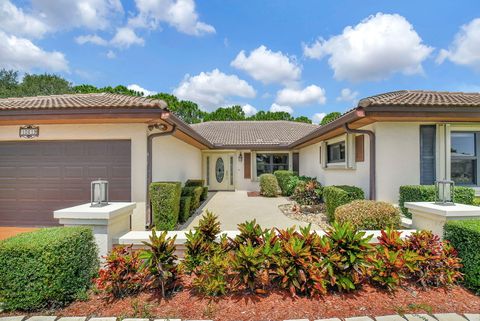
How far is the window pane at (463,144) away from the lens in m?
6.50

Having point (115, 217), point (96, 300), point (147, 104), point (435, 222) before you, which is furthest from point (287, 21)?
point (96, 300)

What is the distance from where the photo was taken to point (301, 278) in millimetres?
2896

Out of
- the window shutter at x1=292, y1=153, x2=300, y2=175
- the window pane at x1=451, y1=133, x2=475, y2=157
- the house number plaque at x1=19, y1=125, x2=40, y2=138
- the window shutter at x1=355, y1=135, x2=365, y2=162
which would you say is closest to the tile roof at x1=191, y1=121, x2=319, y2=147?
the window shutter at x1=292, y1=153, x2=300, y2=175

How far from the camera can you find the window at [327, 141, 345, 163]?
8.74 m

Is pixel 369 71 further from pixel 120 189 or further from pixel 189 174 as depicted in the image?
pixel 120 189

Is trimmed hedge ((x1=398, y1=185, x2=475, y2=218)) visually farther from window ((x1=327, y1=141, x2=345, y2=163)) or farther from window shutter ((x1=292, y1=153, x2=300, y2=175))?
window shutter ((x1=292, y1=153, x2=300, y2=175))

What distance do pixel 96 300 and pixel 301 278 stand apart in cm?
272

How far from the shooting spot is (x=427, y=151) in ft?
20.9

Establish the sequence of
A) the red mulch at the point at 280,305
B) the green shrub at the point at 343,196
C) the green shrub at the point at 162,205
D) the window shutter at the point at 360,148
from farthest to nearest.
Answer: the window shutter at the point at 360,148, the green shrub at the point at 343,196, the green shrub at the point at 162,205, the red mulch at the point at 280,305

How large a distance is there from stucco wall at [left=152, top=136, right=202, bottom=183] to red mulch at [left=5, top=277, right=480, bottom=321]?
167 inches

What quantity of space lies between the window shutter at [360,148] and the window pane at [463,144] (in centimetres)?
228

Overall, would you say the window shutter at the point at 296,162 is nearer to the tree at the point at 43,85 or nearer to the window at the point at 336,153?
the window at the point at 336,153

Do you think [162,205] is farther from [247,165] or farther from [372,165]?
[247,165]

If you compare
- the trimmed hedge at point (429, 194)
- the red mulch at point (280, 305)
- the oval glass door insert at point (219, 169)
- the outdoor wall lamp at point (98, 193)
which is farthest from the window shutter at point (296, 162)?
the outdoor wall lamp at point (98, 193)
